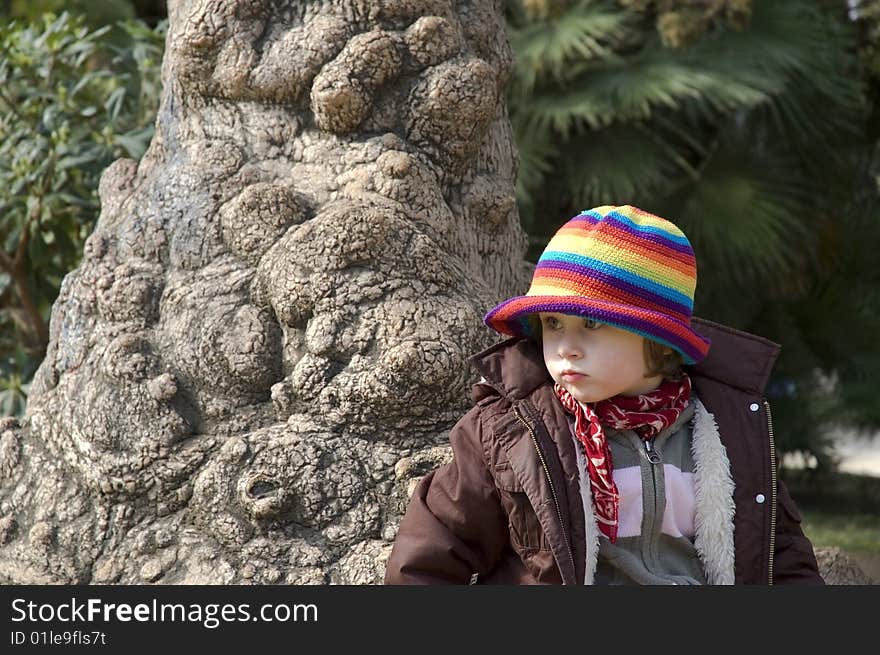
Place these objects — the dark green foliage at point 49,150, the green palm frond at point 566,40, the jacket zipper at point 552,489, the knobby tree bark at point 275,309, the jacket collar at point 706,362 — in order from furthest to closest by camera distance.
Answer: the green palm frond at point 566,40
the dark green foliage at point 49,150
the knobby tree bark at point 275,309
the jacket collar at point 706,362
the jacket zipper at point 552,489

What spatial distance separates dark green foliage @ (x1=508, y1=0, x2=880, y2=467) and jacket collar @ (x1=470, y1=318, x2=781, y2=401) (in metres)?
4.62

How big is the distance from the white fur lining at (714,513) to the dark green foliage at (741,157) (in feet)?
15.8

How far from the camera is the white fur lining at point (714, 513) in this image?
8.46 feet

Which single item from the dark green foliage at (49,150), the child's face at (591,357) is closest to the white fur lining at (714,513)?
the child's face at (591,357)

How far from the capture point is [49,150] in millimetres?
5375

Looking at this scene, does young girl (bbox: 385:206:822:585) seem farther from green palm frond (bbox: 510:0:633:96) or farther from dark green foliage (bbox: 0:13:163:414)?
green palm frond (bbox: 510:0:633:96)

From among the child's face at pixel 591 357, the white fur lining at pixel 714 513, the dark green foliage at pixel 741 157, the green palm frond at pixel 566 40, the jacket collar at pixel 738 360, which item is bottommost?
the dark green foliage at pixel 741 157

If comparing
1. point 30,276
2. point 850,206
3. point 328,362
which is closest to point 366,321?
point 328,362

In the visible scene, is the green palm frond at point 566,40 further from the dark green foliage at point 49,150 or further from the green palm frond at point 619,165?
the dark green foliage at point 49,150

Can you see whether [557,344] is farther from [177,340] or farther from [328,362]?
[177,340]

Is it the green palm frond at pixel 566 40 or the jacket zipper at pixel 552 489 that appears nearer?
the jacket zipper at pixel 552 489

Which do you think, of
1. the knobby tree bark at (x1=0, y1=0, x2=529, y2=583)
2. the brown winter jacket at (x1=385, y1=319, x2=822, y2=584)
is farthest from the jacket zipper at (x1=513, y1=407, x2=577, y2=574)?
the knobby tree bark at (x1=0, y1=0, x2=529, y2=583)

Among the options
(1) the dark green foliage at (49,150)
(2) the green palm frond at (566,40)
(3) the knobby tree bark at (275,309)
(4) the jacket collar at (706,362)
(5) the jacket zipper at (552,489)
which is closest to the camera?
(5) the jacket zipper at (552,489)

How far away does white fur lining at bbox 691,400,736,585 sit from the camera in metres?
2.58
